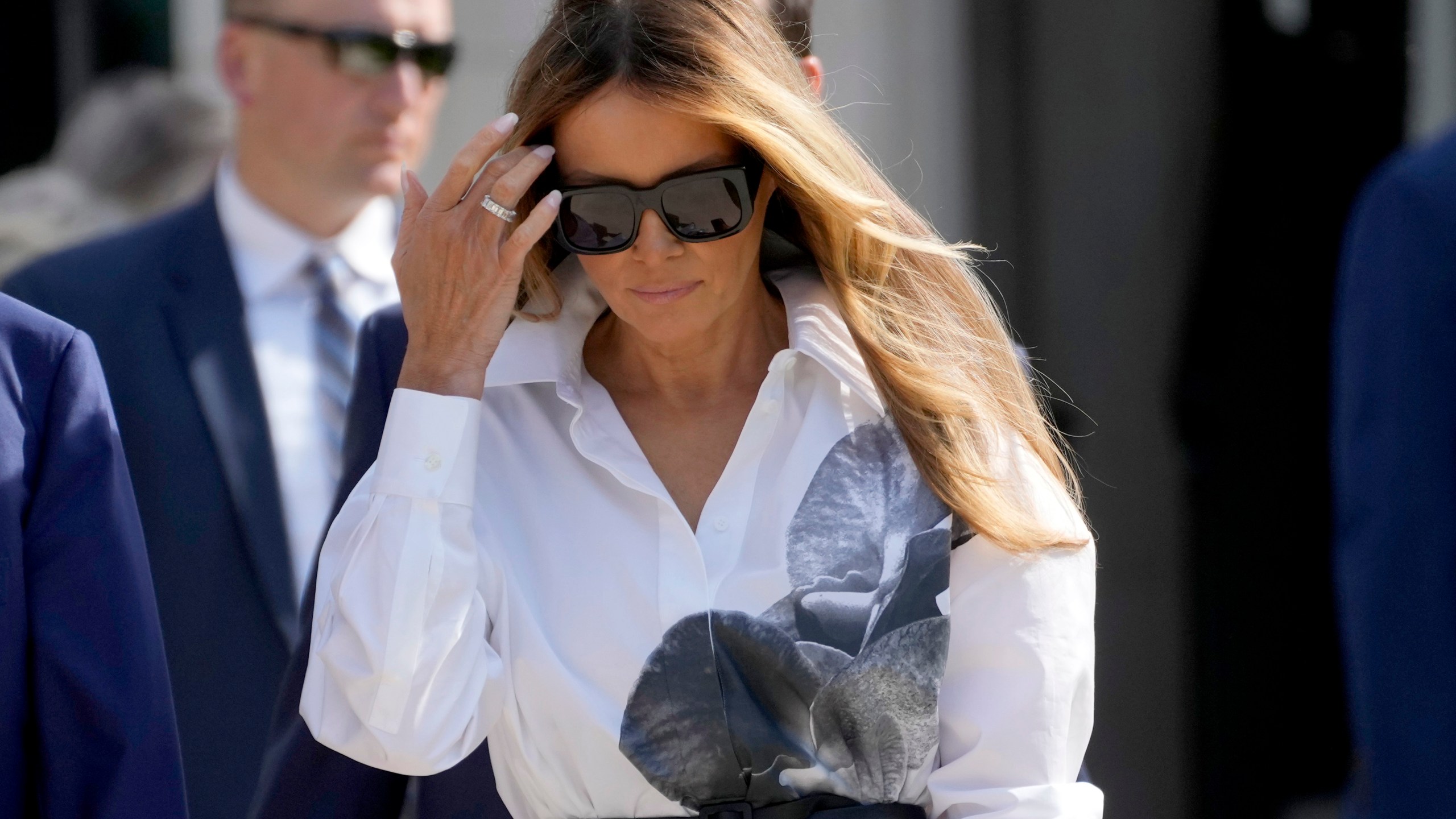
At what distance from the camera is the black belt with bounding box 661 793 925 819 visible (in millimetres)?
1988

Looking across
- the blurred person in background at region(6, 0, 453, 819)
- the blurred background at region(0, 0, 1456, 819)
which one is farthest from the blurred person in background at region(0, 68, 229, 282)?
the blurred person in background at region(6, 0, 453, 819)

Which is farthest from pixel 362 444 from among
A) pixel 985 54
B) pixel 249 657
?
pixel 985 54

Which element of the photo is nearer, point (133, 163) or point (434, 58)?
point (434, 58)

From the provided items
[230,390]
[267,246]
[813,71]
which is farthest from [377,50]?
[813,71]

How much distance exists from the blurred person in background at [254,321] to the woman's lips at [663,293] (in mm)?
1152

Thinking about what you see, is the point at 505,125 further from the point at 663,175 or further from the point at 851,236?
the point at 851,236

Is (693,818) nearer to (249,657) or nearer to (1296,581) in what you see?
(249,657)

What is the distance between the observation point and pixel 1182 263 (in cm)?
460

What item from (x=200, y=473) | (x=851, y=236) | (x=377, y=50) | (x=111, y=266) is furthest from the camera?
(x=377, y=50)

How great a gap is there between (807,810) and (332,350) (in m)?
1.75

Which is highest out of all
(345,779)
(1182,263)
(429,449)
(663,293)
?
(663,293)

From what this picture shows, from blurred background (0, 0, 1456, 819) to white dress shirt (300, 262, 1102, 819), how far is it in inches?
99.6

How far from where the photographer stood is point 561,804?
79.9 inches

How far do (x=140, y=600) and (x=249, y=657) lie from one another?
1129 millimetres
